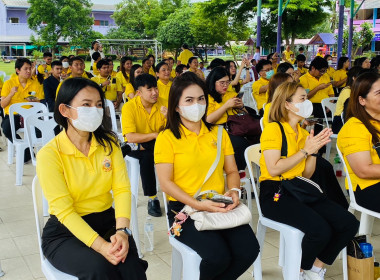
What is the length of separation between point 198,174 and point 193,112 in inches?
13.8

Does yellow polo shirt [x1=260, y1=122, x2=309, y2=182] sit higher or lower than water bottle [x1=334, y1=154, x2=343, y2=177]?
higher

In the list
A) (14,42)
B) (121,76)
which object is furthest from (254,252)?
(14,42)

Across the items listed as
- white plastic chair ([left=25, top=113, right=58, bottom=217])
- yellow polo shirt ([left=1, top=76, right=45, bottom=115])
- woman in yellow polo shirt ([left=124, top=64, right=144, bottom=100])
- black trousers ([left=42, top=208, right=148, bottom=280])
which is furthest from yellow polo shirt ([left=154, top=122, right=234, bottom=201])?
yellow polo shirt ([left=1, top=76, right=45, bottom=115])

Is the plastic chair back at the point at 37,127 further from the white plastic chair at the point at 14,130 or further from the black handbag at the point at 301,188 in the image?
the black handbag at the point at 301,188

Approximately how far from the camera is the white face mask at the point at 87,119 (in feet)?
7.27

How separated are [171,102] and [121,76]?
5173 millimetres

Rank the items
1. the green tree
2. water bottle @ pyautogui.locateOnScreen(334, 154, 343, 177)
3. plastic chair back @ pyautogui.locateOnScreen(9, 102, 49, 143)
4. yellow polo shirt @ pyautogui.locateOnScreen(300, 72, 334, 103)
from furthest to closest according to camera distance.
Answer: the green tree, yellow polo shirt @ pyautogui.locateOnScreen(300, 72, 334, 103), water bottle @ pyautogui.locateOnScreen(334, 154, 343, 177), plastic chair back @ pyautogui.locateOnScreen(9, 102, 49, 143)

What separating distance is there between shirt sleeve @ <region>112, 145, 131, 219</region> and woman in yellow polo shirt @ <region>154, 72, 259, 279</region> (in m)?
0.24

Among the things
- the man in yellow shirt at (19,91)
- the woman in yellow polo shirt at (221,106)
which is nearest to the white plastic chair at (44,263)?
the woman in yellow polo shirt at (221,106)

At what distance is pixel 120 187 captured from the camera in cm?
231

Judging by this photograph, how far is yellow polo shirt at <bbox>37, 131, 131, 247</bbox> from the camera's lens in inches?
82.0

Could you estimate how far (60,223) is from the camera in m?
2.16

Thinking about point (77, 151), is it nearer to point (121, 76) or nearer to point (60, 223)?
point (60, 223)

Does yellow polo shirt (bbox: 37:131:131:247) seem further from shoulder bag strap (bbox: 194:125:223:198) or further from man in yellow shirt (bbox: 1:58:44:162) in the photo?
man in yellow shirt (bbox: 1:58:44:162)
